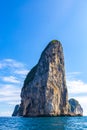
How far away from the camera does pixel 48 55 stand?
550ft

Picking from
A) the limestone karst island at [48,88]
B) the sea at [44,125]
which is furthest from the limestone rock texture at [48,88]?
the sea at [44,125]

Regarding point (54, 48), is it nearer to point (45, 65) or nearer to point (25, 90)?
point (45, 65)

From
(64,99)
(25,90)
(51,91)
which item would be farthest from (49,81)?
(25,90)

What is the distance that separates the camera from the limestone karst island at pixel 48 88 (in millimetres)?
152625

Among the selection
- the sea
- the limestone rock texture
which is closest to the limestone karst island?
the limestone rock texture

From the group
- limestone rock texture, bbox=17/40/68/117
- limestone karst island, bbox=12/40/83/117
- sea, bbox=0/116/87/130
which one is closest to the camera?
sea, bbox=0/116/87/130

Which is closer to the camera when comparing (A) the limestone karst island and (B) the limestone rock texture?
(B) the limestone rock texture

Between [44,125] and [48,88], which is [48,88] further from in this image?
[44,125]

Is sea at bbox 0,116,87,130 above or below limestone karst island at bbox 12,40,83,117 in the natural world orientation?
below

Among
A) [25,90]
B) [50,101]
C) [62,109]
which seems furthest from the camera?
[25,90]

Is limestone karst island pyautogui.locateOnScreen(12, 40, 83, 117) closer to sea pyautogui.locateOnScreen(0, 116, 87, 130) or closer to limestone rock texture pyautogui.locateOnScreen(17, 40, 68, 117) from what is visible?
limestone rock texture pyautogui.locateOnScreen(17, 40, 68, 117)

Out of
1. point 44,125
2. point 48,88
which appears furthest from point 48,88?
point 44,125

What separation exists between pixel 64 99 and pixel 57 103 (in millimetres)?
9372

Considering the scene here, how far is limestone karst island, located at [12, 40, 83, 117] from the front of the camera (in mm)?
152625
